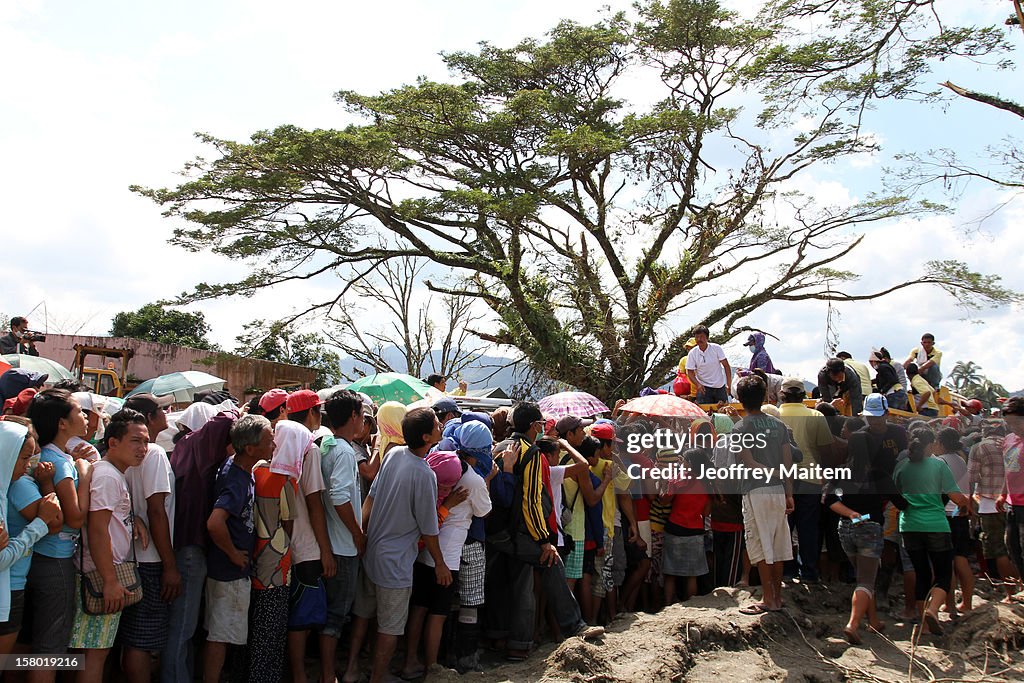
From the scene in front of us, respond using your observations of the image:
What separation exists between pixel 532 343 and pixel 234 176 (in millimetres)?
7796

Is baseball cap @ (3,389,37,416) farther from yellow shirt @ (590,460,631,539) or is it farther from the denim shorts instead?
the denim shorts

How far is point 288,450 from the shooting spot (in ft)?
14.4

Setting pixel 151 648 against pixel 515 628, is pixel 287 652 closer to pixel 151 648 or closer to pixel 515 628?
pixel 151 648

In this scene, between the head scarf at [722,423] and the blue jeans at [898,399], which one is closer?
the head scarf at [722,423]

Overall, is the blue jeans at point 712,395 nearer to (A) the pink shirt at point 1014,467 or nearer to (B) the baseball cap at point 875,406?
(B) the baseball cap at point 875,406

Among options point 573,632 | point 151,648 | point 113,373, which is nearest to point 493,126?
point 113,373

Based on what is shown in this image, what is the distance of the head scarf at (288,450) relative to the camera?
14.3 feet

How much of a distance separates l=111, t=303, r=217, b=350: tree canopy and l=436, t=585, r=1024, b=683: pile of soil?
96.8 ft

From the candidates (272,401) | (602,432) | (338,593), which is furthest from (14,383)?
(602,432)

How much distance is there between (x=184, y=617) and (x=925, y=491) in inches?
208

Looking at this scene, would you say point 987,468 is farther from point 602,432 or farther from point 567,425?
point 567,425

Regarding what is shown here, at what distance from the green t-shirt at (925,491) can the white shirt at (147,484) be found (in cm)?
526

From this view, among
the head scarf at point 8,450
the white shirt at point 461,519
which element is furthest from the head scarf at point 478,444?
the head scarf at point 8,450

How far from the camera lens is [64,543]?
378cm
